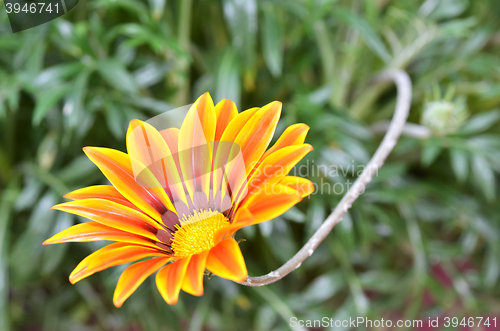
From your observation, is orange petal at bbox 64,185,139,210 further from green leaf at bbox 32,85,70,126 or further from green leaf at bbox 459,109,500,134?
green leaf at bbox 459,109,500,134

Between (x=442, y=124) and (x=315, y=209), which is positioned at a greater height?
(x=442, y=124)

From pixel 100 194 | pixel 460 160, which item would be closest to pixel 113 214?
pixel 100 194

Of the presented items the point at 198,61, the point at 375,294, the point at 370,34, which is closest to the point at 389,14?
the point at 370,34

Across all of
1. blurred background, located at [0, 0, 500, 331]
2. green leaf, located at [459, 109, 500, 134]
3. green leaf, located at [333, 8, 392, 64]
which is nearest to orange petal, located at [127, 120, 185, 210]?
blurred background, located at [0, 0, 500, 331]

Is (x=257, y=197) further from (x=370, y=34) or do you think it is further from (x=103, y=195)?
(x=370, y=34)

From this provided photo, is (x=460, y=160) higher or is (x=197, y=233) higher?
(x=197, y=233)

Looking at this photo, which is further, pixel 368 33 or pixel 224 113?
pixel 368 33

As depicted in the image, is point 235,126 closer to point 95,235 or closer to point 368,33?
point 95,235

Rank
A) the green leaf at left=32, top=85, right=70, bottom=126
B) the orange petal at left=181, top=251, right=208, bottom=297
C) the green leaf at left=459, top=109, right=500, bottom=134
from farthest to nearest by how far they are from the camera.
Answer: the green leaf at left=459, top=109, right=500, bottom=134, the green leaf at left=32, top=85, right=70, bottom=126, the orange petal at left=181, top=251, right=208, bottom=297
